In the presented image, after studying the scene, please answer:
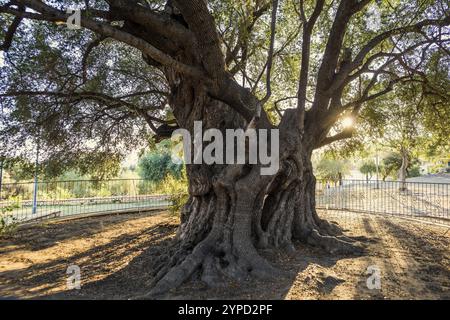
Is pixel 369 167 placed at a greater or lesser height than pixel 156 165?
greater

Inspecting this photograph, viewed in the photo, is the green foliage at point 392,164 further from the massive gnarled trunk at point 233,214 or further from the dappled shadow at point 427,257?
the massive gnarled trunk at point 233,214

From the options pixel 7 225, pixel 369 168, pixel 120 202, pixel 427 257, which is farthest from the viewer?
pixel 369 168

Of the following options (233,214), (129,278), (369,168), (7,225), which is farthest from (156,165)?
(369,168)

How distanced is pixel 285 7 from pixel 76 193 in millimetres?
→ 17474

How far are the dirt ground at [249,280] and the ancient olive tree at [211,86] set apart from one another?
46 centimetres

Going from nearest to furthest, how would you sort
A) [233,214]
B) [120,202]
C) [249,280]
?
[249,280], [233,214], [120,202]

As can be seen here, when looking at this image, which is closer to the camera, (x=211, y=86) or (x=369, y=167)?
(x=211, y=86)

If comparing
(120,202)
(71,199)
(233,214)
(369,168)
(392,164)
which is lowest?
(120,202)

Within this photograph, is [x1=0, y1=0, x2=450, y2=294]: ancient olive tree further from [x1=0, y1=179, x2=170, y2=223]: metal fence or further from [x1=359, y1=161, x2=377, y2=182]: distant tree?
[x1=359, y1=161, x2=377, y2=182]: distant tree

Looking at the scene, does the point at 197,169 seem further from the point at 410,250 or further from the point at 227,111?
the point at 410,250

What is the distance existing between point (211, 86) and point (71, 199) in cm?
1390

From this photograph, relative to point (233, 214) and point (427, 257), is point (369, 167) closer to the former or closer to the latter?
point (427, 257)

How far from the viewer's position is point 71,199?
16578 mm
